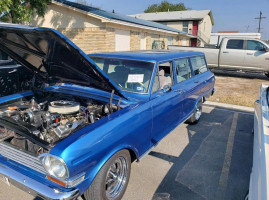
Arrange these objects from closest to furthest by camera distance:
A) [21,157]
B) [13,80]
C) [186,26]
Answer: [21,157] → [13,80] → [186,26]

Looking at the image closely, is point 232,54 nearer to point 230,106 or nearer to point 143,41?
point 230,106

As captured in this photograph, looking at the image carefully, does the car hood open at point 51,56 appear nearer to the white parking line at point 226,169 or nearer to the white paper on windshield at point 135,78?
the white paper on windshield at point 135,78

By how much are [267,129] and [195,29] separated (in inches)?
1285

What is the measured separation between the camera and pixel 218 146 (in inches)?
164

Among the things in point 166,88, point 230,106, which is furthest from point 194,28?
point 166,88

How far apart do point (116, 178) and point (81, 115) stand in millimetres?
981

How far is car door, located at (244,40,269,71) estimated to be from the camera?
10930mm

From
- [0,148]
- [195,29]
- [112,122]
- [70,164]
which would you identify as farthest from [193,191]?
[195,29]

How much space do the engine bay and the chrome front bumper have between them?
0.93 ft

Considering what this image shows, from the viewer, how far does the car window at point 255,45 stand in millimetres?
11080

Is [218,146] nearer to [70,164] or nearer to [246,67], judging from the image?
[70,164]

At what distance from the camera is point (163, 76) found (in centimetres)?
364

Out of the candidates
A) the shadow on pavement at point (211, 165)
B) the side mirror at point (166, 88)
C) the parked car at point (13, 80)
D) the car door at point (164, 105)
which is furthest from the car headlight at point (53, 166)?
the parked car at point (13, 80)

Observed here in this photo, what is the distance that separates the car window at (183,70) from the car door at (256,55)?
27.5 ft
